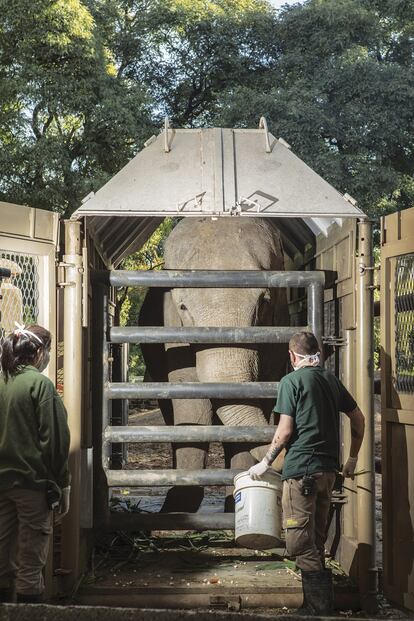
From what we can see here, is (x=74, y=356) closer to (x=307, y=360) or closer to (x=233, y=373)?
(x=233, y=373)

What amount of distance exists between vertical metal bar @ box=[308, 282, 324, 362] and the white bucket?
4.44ft

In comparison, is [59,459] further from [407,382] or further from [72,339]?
[407,382]

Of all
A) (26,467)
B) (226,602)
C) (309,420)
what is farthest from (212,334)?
(26,467)

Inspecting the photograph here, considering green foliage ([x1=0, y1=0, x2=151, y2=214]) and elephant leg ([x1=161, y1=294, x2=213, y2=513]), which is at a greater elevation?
green foliage ([x1=0, y1=0, x2=151, y2=214])

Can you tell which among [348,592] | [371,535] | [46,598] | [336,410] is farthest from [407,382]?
[46,598]

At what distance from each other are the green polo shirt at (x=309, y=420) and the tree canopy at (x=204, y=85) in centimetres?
1634

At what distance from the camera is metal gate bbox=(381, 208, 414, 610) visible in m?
5.93

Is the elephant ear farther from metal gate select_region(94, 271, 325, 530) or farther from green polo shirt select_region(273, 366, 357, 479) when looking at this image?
green polo shirt select_region(273, 366, 357, 479)

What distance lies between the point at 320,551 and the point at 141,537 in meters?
2.43

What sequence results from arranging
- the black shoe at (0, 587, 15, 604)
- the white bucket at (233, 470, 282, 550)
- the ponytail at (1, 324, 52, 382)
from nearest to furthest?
the black shoe at (0, 587, 15, 604), the ponytail at (1, 324, 52, 382), the white bucket at (233, 470, 282, 550)

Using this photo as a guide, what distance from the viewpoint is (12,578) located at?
499 centimetres

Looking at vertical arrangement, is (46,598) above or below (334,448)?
below

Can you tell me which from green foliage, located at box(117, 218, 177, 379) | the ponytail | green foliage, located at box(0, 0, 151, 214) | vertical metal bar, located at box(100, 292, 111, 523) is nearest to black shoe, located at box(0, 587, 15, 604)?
the ponytail

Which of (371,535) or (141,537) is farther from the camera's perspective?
(141,537)
